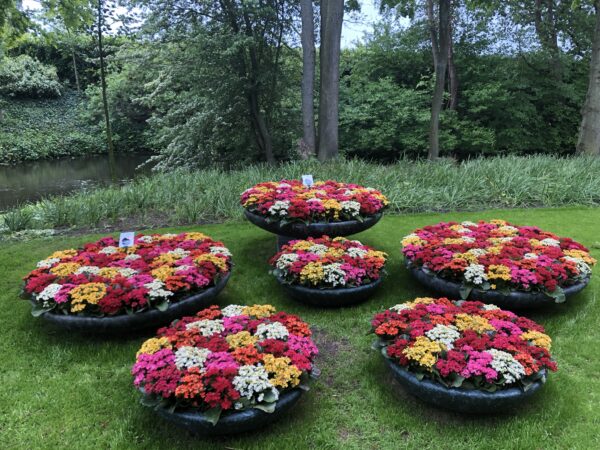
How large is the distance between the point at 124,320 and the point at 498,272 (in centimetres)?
256

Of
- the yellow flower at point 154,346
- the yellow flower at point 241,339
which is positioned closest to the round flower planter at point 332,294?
the yellow flower at point 241,339

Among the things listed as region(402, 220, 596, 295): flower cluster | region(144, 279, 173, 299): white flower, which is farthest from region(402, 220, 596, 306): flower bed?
region(144, 279, 173, 299): white flower

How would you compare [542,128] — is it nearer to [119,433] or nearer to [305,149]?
[305,149]

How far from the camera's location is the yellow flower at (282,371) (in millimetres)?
2107

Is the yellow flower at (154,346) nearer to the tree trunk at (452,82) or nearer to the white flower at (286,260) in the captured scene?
the white flower at (286,260)

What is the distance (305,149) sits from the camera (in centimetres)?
865

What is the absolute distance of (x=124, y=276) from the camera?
10.3ft

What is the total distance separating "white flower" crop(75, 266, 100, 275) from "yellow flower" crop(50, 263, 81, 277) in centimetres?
4

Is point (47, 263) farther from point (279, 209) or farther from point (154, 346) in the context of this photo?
point (279, 209)

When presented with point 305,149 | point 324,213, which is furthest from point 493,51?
point 324,213

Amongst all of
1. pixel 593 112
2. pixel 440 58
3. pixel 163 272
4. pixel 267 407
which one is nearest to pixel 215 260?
pixel 163 272

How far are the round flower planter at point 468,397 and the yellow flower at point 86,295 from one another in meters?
1.96

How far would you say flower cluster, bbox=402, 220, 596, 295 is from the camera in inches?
123

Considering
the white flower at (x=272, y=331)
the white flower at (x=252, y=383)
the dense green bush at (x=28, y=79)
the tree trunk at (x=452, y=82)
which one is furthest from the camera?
the dense green bush at (x=28, y=79)
